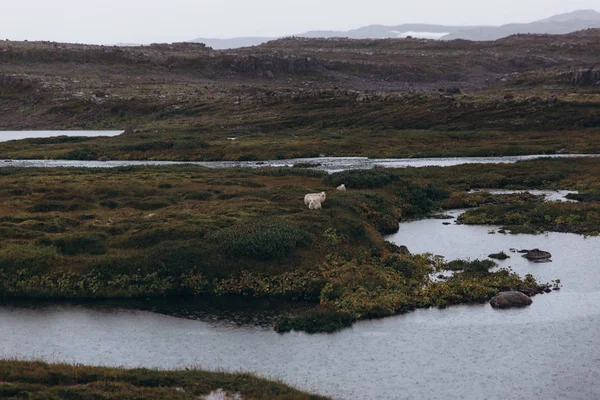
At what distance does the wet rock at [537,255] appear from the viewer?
161ft

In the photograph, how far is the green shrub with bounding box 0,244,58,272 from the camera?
45.0 meters

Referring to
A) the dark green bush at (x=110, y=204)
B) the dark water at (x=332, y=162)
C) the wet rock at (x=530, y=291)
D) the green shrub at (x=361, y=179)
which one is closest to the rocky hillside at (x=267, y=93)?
the dark water at (x=332, y=162)

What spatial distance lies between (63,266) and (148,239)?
536 centimetres

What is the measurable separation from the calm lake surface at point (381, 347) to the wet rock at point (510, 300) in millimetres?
481

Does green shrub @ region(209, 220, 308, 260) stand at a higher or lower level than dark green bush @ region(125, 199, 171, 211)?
higher

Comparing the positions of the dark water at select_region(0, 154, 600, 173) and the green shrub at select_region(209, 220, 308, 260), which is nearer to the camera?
the green shrub at select_region(209, 220, 308, 260)

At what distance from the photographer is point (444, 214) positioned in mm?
64312

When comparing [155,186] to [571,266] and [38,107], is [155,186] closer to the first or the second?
[571,266]

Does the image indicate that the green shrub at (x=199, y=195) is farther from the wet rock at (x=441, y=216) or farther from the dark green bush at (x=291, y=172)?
the wet rock at (x=441, y=216)

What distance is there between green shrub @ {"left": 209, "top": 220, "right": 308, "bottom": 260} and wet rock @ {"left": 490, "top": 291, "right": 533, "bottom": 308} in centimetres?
1193

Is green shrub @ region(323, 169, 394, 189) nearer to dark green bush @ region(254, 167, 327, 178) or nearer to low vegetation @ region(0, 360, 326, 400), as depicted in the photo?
dark green bush @ region(254, 167, 327, 178)

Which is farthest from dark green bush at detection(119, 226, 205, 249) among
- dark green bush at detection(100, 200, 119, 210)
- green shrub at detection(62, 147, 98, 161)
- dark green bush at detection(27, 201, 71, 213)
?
green shrub at detection(62, 147, 98, 161)

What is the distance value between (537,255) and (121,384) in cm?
2983

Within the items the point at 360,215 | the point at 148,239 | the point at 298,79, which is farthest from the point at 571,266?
the point at 298,79
